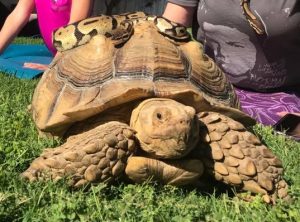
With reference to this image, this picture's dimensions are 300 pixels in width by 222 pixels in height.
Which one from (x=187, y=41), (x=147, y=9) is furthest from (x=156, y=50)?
(x=147, y=9)

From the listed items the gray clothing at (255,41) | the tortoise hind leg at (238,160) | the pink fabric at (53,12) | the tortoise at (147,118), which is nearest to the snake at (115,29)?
the tortoise at (147,118)

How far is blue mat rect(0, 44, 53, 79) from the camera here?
6.57m

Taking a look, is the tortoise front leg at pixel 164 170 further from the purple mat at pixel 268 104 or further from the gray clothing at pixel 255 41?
the gray clothing at pixel 255 41

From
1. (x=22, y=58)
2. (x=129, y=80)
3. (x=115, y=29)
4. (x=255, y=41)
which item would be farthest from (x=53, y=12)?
(x=129, y=80)

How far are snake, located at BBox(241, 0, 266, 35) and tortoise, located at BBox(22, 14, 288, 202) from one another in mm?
1364

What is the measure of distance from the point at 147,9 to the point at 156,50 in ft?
33.6

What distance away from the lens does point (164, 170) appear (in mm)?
2752

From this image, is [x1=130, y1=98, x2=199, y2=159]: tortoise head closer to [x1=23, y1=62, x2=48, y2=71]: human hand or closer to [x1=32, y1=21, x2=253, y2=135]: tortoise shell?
[x1=32, y1=21, x2=253, y2=135]: tortoise shell

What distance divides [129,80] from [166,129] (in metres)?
0.41

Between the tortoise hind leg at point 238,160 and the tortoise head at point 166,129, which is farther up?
the tortoise head at point 166,129

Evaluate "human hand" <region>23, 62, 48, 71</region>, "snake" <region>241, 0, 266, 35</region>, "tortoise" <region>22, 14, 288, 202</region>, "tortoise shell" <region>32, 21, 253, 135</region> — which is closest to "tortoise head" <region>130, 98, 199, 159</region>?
"tortoise" <region>22, 14, 288, 202</region>

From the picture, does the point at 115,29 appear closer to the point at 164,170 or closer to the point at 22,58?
the point at 164,170

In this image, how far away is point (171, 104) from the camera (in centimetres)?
272

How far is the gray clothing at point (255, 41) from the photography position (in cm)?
456
